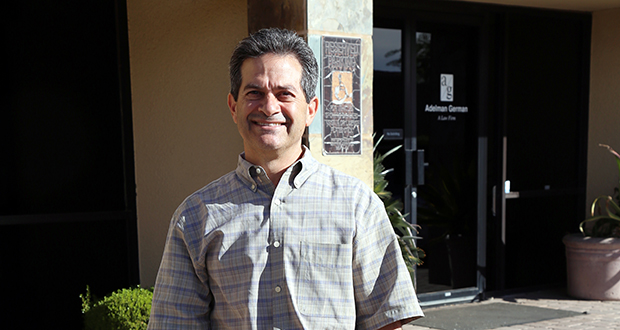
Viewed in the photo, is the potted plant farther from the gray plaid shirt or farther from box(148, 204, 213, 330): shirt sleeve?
box(148, 204, 213, 330): shirt sleeve

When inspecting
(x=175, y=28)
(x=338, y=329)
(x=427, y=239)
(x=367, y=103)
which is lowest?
(x=427, y=239)

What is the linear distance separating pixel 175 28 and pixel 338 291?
3.44 meters

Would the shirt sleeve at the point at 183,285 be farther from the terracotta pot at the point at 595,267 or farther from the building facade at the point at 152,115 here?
the terracotta pot at the point at 595,267

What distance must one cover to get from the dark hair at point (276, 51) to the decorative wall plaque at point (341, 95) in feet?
7.73

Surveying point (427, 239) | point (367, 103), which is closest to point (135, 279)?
point (367, 103)

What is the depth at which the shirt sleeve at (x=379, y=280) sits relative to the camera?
1.63 metres

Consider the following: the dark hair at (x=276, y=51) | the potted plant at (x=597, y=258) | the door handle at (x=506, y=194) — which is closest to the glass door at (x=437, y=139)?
the door handle at (x=506, y=194)

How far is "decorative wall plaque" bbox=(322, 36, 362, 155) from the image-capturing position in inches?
162

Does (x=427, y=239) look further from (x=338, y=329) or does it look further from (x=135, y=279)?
(x=338, y=329)

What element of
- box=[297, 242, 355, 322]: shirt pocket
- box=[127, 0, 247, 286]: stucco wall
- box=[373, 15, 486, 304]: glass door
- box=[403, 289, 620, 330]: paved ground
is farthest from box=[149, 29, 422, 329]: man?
box=[373, 15, 486, 304]: glass door

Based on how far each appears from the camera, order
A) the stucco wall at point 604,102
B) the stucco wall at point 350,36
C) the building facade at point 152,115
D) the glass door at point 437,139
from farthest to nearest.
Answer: the stucco wall at point 604,102, the glass door at point 437,139, the building facade at point 152,115, the stucco wall at point 350,36

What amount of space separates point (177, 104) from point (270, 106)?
3.14m

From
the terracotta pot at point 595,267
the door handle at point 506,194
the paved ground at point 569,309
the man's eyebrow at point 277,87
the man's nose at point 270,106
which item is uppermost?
the man's eyebrow at point 277,87

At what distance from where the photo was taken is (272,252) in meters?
1.62
